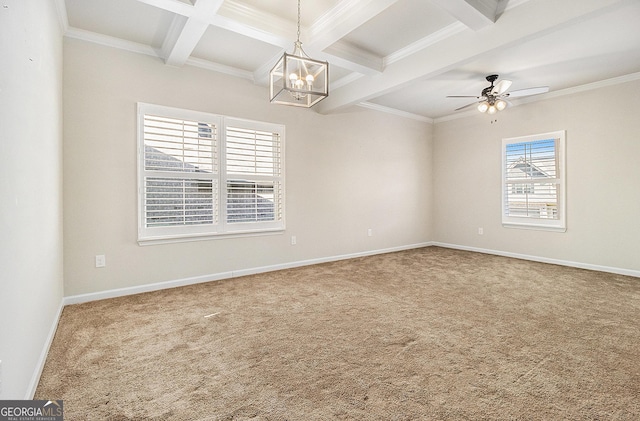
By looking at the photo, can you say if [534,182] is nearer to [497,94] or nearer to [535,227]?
[535,227]

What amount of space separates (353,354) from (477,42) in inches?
124

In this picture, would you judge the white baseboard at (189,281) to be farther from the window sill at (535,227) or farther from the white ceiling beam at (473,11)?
the white ceiling beam at (473,11)

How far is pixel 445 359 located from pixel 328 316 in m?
1.08

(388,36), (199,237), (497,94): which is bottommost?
(199,237)

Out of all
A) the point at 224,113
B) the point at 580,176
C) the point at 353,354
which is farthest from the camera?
the point at 580,176

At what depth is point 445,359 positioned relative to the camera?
6.63ft

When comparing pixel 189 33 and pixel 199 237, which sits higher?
pixel 189 33

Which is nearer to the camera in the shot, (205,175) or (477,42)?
(477,42)

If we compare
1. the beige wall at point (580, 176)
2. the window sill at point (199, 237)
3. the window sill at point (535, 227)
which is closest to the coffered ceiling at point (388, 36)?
the beige wall at point (580, 176)

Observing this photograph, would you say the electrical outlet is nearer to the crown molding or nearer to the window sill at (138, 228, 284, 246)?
the window sill at (138, 228, 284, 246)

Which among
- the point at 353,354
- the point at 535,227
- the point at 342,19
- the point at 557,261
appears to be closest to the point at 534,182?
the point at 535,227

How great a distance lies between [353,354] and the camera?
210cm

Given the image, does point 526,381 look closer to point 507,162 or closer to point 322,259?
point 322,259

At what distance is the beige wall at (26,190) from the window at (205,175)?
3.29 ft
